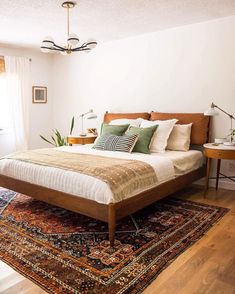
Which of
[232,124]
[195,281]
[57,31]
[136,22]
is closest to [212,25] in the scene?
[136,22]

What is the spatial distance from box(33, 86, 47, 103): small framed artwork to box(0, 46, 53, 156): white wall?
0.09 meters

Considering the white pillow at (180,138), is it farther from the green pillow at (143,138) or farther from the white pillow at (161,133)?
the green pillow at (143,138)

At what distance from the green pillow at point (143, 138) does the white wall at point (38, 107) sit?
2927 millimetres

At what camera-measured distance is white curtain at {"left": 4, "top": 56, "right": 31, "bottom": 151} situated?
540 cm

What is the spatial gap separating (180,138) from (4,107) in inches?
138

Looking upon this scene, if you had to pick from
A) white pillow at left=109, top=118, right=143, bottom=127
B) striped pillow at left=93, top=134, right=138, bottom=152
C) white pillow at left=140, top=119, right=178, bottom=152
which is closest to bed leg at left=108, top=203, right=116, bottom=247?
striped pillow at left=93, top=134, right=138, bottom=152

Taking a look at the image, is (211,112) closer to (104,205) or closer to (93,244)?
(104,205)

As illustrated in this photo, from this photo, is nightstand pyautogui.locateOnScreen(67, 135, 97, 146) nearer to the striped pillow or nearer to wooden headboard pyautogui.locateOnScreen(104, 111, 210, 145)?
the striped pillow

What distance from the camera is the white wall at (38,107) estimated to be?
5559 millimetres

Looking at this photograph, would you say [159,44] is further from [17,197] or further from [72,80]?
[17,197]

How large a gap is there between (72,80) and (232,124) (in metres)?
3.46

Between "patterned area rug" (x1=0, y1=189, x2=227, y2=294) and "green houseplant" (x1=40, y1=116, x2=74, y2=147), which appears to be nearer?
"patterned area rug" (x1=0, y1=189, x2=227, y2=294)

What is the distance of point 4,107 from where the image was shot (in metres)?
5.41

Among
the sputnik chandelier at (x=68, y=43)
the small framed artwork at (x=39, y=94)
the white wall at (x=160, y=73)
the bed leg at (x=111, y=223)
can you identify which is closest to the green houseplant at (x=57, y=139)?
the white wall at (x=160, y=73)
